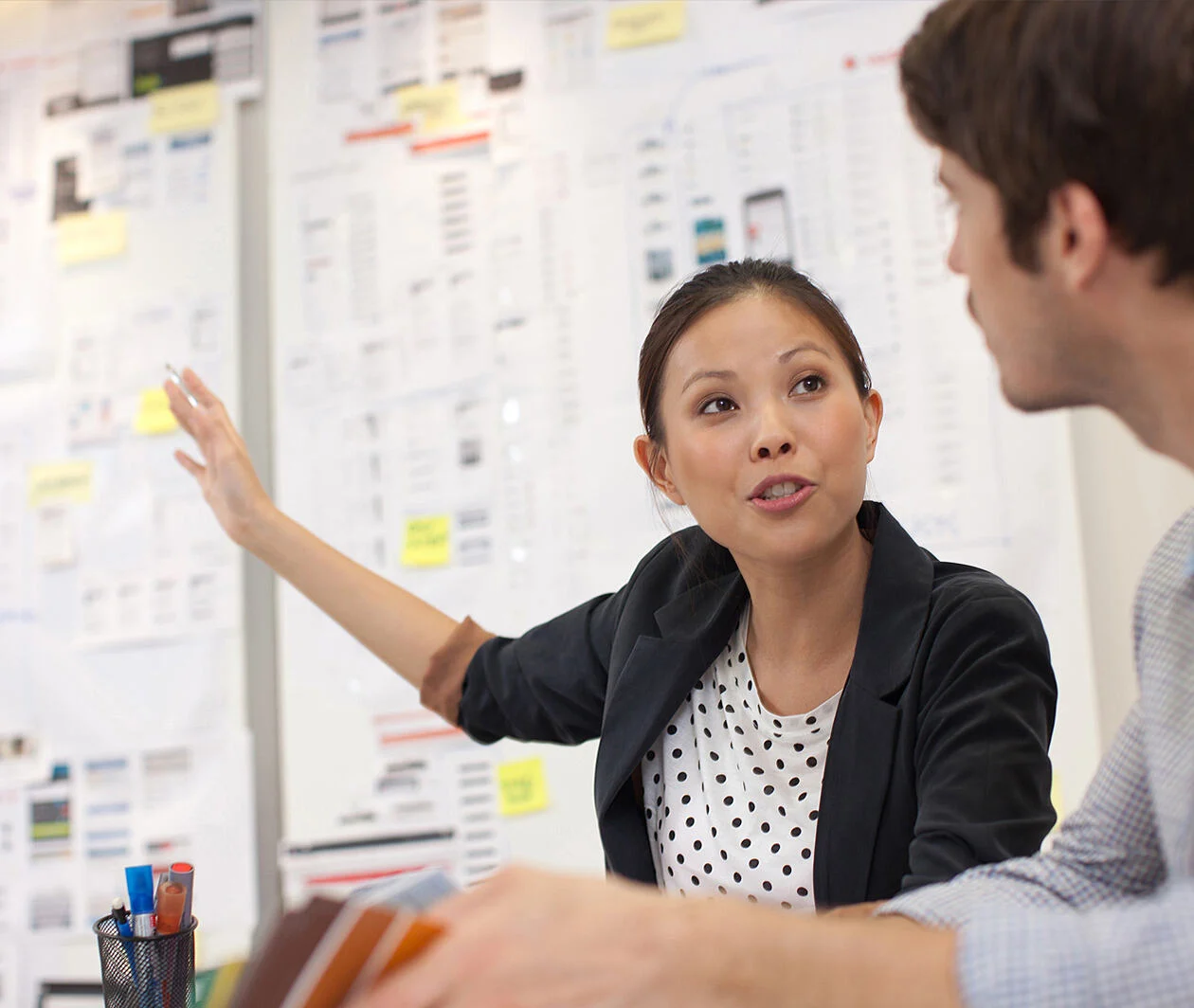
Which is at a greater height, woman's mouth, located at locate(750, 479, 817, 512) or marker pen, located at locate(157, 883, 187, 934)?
woman's mouth, located at locate(750, 479, 817, 512)

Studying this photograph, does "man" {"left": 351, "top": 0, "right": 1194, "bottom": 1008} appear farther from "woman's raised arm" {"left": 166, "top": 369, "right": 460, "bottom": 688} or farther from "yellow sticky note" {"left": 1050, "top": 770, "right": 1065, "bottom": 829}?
"yellow sticky note" {"left": 1050, "top": 770, "right": 1065, "bottom": 829}

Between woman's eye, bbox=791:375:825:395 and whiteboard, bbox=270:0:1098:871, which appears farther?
whiteboard, bbox=270:0:1098:871

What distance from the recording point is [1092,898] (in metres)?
0.71

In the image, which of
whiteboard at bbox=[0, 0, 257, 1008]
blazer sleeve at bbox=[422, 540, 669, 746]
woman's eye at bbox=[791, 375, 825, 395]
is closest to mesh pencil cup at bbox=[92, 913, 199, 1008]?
blazer sleeve at bbox=[422, 540, 669, 746]

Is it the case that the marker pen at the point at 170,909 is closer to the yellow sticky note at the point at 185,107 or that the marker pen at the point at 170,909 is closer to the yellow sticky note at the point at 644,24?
the yellow sticky note at the point at 644,24

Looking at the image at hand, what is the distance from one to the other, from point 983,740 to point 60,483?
82.3 inches

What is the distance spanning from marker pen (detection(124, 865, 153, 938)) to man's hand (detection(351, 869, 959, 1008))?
1.54 feet

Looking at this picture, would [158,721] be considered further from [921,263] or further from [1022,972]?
[1022,972]

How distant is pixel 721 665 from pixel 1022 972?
0.77 metres

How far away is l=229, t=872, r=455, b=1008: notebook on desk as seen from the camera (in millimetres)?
470

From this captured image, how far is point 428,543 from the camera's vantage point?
2.14 meters

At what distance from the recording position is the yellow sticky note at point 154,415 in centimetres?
232

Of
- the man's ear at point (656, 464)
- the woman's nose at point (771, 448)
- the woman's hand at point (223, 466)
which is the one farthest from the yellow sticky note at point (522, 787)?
the woman's nose at point (771, 448)

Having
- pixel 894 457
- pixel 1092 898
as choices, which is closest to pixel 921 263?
pixel 894 457
